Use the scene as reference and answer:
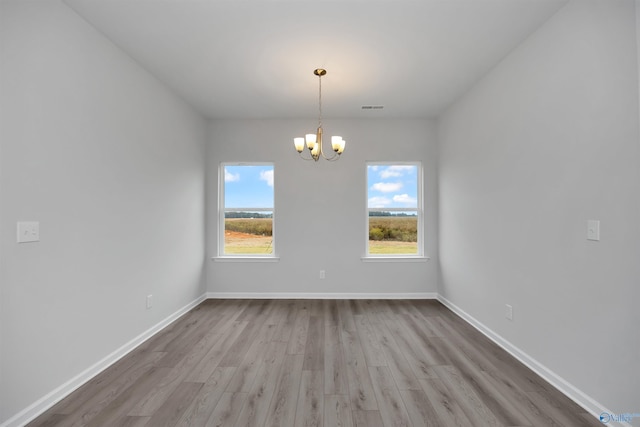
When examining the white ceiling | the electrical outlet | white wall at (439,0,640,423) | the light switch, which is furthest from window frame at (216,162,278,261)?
the light switch

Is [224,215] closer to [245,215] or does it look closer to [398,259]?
[245,215]

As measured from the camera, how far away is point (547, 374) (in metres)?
2.21

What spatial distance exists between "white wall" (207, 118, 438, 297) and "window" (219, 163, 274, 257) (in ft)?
0.61

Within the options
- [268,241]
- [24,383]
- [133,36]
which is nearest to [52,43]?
[133,36]

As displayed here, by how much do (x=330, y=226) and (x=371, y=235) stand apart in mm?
654

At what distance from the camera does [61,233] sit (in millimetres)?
2035

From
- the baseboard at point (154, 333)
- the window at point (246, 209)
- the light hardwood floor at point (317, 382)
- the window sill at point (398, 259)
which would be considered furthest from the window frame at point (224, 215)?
the window sill at point (398, 259)

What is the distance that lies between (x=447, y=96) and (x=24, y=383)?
4.55m

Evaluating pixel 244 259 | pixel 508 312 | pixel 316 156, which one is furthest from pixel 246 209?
pixel 508 312

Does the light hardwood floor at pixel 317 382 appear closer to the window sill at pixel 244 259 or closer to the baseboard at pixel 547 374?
the baseboard at pixel 547 374

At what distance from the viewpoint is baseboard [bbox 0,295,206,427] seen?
175 cm

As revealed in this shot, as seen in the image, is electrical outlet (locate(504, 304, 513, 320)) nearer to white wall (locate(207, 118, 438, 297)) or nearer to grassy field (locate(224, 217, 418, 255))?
white wall (locate(207, 118, 438, 297))

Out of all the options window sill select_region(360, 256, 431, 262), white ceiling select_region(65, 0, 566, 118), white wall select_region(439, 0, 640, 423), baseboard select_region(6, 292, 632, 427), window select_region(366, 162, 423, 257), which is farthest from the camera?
window select_region(366, 162, 423, 257)

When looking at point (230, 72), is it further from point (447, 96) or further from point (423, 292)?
point (423, 292)
